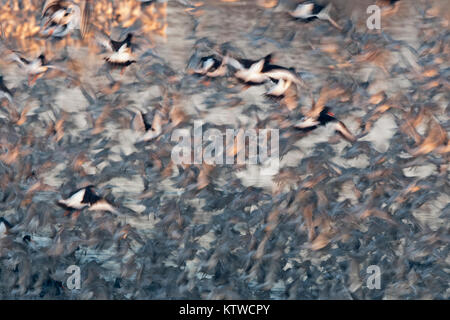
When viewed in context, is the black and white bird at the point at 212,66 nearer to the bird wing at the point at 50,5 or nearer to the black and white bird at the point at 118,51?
the black and white bird at the point at 118,51

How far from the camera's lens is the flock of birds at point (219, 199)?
6.81ft

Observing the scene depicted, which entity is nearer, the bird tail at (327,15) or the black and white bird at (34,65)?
the bird tail at (327,15)

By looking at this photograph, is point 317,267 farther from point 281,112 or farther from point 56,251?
point 56,251

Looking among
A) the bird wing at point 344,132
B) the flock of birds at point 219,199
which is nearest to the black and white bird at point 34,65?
the flock of birds at point 219,199

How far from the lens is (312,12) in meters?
2.07

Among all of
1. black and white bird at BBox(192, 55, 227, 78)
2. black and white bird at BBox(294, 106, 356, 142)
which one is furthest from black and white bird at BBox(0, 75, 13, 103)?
black and white bird at BBox(294, 106, 356, 142)

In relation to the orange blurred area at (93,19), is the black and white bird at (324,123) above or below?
below

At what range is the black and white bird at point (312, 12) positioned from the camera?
2.06m

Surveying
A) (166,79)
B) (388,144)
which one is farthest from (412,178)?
(166,79)

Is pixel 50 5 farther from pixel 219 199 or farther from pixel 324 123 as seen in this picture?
pixel 324 123

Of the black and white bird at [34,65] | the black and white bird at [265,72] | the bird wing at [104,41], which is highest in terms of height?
the bird wing at [104,41]

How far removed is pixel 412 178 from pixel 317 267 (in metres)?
0.49
